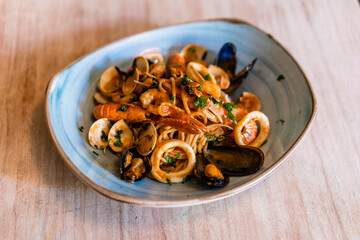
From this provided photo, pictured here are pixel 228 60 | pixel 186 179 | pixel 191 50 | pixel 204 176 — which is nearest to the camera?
pixel 204 176

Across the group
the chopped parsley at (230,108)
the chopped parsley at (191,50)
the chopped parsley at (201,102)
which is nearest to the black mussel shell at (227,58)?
the chopped parsley at (191,50)

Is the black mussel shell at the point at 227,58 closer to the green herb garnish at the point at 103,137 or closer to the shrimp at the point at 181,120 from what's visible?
the shrimp at the point at 181,120

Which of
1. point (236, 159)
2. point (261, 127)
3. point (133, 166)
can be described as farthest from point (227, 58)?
point (133, 166)

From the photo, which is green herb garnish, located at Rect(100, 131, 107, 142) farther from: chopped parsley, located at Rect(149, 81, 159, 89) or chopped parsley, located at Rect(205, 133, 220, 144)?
chopped parsley, located at Rect(205, 133, 220, 144)

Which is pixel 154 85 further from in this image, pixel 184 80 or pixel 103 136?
pixel 103 136

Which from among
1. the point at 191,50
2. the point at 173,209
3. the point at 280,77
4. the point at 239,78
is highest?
the point at 280,77

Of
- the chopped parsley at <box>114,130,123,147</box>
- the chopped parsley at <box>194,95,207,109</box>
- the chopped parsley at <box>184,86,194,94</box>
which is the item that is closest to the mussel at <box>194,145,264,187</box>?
the chopped parsley at <box>194,95,207,109</box>

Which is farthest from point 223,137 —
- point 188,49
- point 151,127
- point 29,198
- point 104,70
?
point 29,198
